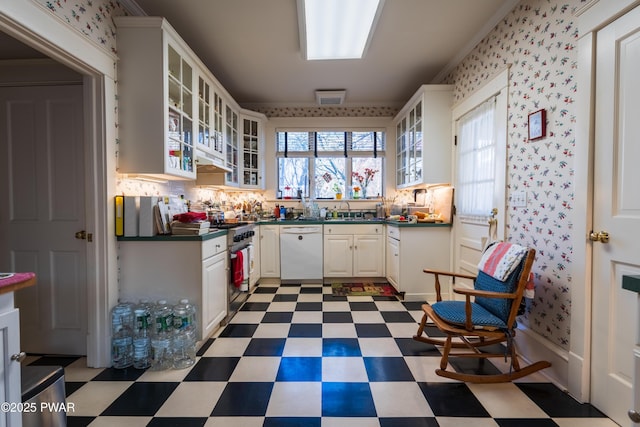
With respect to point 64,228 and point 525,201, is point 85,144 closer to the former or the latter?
point 64,228

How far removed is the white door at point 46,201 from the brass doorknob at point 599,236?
10.6 ft

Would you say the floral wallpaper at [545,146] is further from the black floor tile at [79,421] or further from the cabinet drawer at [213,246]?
the black floor tile at [79,421]

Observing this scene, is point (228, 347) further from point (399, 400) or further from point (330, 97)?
point (330, 97)

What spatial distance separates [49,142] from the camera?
7.14ft

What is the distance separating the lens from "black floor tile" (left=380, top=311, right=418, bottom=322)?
2.80 metres

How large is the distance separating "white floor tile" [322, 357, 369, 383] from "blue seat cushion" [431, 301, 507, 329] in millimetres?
637

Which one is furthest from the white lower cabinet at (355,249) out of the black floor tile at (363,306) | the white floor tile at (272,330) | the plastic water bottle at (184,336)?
the plastic water bottle at (184,336)

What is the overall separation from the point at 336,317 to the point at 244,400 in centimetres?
136

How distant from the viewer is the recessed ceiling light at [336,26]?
2232mm

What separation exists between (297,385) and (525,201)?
201 cm

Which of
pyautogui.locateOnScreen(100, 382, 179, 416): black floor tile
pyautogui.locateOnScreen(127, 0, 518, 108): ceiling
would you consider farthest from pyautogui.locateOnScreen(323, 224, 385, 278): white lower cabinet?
pyautogui.locateOnScreen(100, 382, 179, 416): black floor tile

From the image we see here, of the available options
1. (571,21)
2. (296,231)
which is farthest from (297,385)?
(571,21)

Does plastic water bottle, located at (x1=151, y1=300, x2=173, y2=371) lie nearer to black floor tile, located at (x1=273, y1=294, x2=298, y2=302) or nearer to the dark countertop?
the dark countertop

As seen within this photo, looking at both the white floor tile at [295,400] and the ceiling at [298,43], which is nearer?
the white floor tile at [295,400]
